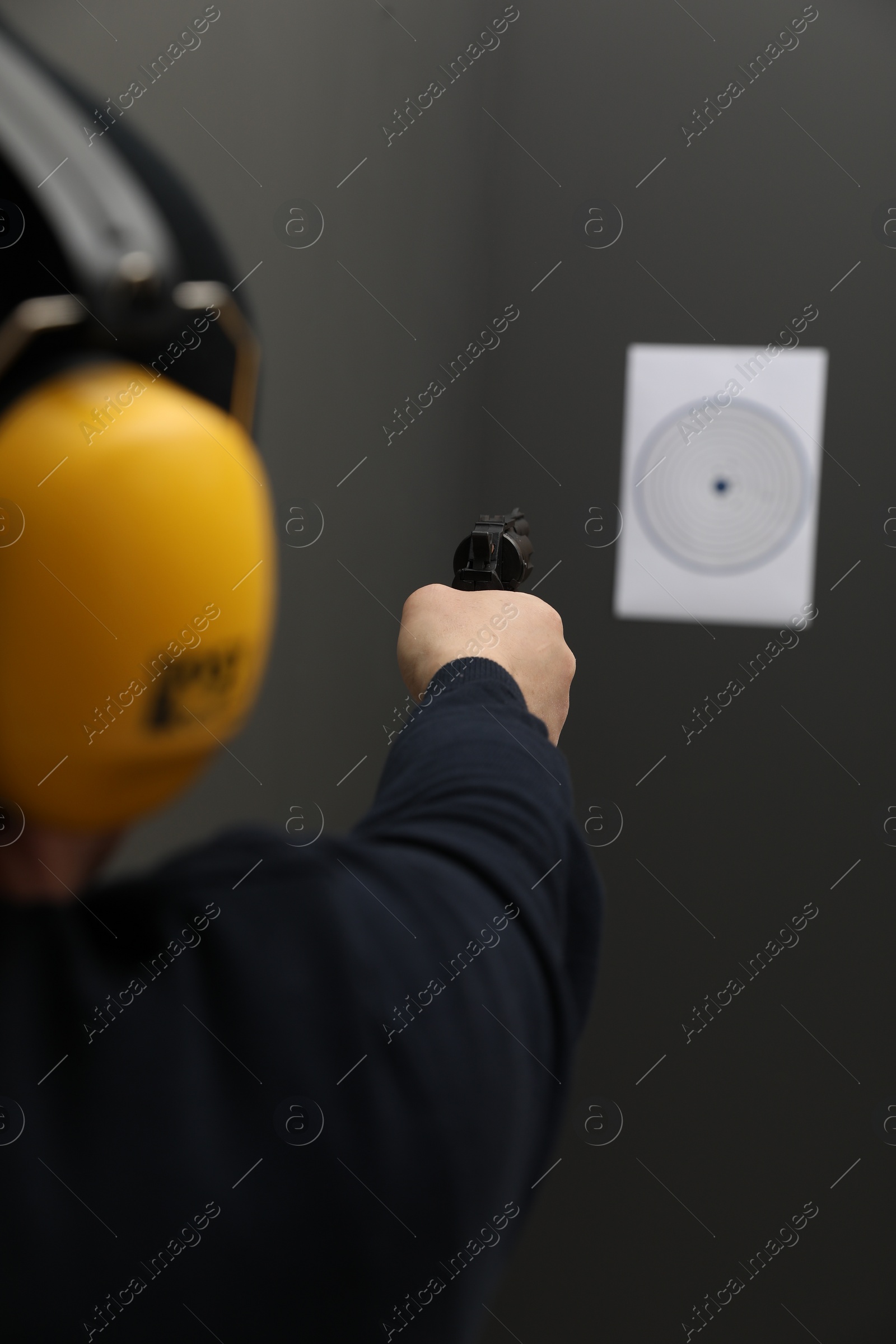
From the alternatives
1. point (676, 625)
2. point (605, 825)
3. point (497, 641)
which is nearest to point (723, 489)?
point (676, 625)

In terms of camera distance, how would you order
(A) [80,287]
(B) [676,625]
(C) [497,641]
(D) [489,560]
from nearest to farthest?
(A) [80,287] < (C) [497,641] < (D) [489,560] < (B) [676,625]

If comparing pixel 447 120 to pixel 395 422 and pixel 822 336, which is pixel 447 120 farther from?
pixel 822 336

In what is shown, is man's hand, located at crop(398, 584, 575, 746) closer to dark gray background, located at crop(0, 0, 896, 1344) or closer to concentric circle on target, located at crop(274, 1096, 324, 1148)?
concentric circle on target, located at crop(274, 1096, 324, 1148)

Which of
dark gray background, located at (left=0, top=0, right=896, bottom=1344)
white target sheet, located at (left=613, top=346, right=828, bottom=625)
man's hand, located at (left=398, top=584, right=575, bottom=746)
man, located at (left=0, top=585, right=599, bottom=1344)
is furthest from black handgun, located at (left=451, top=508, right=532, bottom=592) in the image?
white target sheet, located at (left=613, top=346, right=828, bottom=625)

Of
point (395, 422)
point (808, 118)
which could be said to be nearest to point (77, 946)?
point (395, 422)

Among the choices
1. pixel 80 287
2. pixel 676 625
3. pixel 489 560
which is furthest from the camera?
pixel 676 625

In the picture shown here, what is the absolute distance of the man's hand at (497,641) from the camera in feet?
1.61

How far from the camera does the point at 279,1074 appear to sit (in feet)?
0.86

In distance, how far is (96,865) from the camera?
27 cm

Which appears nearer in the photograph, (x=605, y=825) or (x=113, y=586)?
(x=113, y=586)

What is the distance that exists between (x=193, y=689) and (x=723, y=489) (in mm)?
1060

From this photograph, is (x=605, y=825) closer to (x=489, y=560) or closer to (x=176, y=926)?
(x=489, y=560)

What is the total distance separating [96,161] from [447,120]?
3.29 feet

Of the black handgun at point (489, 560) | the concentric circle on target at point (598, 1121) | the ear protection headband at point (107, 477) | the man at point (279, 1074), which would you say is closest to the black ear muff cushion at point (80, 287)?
the ear protection headband at point (107, 477)
